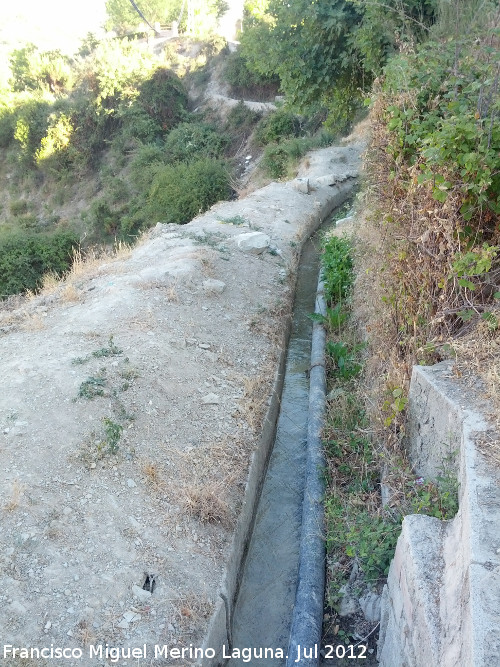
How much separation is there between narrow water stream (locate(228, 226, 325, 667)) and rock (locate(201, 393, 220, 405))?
94 cm

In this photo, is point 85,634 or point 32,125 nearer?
point 85,634

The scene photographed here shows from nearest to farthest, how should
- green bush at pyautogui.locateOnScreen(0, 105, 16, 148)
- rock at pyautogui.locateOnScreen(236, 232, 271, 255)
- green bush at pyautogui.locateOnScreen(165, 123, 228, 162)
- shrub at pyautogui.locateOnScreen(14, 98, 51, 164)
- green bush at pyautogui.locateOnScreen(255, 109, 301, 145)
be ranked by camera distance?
rock at pyautogui.locateOnScreen(236, 232, 271, 255) → green bush at pyautogui.locateOnScreen(255, 109, 301, 145) → green bush at pyautogui.locateOnScreen(165, 123, 228, 162) → shrub at pyautogui.locateOnScreen(14, 98, 51, 164) → green bush at pyautogui.locateOnScreen(0, 105, 16, 148)

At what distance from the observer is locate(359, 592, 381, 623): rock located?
13.5 ft

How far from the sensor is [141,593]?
13.1 ft

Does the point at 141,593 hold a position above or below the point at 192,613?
above

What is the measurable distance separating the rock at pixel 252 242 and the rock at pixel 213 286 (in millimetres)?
1806

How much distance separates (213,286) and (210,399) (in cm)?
278

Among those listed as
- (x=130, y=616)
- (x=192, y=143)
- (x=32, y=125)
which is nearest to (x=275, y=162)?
(x=192, y=143)

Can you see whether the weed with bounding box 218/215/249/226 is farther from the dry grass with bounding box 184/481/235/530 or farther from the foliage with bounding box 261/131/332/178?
the dry grass with bounding box 184/481/235/530

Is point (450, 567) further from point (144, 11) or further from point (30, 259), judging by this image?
point (144, 11)

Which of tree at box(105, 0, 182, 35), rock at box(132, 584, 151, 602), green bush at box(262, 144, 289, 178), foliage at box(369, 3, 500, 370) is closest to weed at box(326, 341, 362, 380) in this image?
foliage at box(369, 3, 500, 370)

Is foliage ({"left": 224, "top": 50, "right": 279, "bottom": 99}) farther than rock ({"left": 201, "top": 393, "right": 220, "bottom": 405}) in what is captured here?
Yes

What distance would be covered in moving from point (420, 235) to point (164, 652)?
3.77 meters

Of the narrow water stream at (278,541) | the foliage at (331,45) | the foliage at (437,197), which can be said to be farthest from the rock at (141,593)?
the foliage at (331,45)
